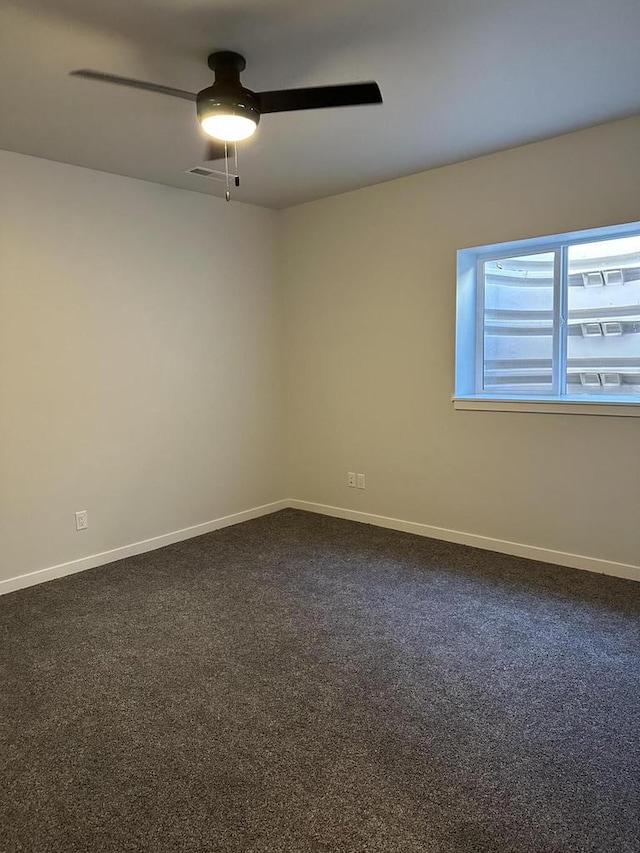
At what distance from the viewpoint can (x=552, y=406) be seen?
3.47m

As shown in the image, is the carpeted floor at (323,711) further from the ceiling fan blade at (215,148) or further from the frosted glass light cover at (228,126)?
the ceiling fan blade at (215,148)

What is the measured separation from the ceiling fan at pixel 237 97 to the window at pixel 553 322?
6.34 ft

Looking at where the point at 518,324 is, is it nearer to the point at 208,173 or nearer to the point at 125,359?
the point at 208,173

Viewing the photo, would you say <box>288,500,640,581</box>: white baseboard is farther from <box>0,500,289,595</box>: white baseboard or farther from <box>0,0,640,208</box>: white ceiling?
<box>0,0,640,208</box>: white ceiling

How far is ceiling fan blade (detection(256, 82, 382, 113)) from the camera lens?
1.96m

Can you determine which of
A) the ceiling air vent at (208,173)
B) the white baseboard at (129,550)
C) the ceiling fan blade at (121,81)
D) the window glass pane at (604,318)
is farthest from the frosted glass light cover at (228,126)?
the white baseboard at (129,550)

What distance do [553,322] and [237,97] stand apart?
2396 mm

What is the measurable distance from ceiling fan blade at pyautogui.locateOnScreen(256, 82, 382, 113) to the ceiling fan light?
3.1 inches

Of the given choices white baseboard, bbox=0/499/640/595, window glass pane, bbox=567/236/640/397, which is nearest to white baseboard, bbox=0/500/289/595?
white baseboard, bbox=0/499/640/595

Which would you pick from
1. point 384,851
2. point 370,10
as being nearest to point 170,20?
point 370,10

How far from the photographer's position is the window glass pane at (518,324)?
12.1 ft

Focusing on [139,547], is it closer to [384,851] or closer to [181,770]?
[181,770]

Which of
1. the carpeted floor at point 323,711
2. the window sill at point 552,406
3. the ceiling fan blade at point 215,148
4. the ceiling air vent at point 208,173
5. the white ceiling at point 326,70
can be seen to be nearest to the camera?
the carpeted floor at point 323,711

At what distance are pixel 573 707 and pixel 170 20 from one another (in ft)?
9.34
